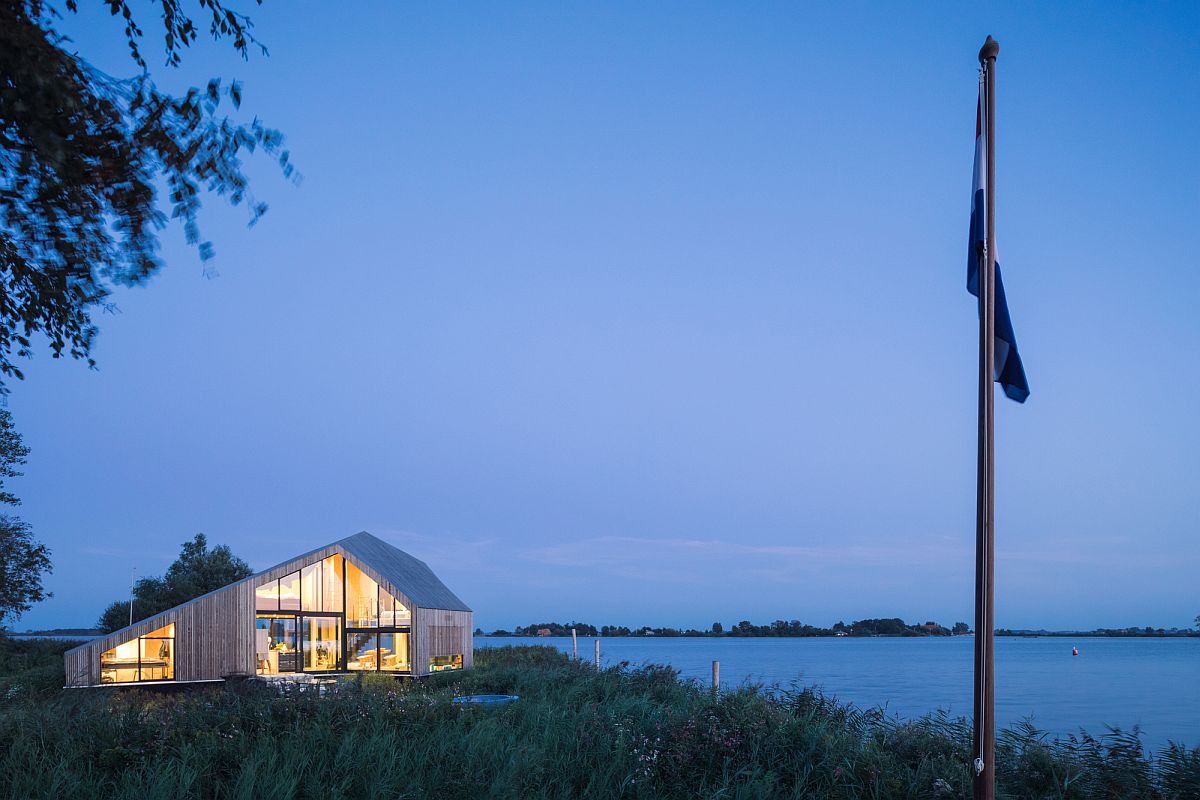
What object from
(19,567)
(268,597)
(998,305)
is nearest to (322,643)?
(268,597)

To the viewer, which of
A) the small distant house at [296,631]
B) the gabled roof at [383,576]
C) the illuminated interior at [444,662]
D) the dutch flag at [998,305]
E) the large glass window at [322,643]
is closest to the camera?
the dutch flag at [998,305]

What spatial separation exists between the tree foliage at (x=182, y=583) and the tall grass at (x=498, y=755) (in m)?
37.6

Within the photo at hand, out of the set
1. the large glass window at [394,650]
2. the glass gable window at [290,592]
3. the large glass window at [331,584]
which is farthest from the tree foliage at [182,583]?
the large glass window at [394,650]

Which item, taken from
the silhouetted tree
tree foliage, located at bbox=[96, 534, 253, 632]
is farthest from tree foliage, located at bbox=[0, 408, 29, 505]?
tree foliage, located at bbox=[96, 534, 253, 632]

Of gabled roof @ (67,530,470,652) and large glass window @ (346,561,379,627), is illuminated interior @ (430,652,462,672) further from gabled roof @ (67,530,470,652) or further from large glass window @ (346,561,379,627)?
large glass window @ (346,561,379,627)

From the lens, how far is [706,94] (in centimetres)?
1443

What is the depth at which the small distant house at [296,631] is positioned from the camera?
20.7 metres

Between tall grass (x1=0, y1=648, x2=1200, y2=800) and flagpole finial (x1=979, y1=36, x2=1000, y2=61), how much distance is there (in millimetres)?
5288

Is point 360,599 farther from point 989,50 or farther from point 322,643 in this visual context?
point 989,50

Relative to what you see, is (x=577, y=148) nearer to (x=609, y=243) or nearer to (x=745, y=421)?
(x=609, y=243)

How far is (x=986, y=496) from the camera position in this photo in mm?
5270

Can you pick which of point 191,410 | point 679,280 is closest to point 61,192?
point 679,280

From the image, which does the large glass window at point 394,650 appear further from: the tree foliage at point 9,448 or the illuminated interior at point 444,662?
the tree foliage at point 9,448

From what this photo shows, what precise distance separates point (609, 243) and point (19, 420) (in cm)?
1832
